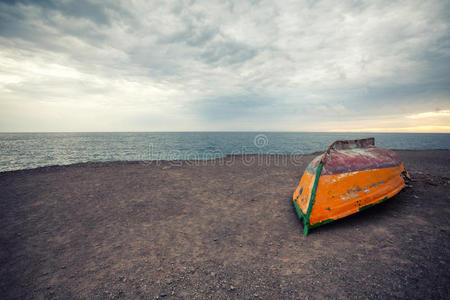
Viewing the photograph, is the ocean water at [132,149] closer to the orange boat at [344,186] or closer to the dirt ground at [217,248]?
the dirt ground at [217,248]

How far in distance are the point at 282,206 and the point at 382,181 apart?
3423 millimetres

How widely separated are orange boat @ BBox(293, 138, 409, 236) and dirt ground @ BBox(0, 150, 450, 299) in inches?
21.1

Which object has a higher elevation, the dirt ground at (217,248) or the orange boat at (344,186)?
the orange boat at (344,186)

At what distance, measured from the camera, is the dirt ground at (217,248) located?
11.3 feet

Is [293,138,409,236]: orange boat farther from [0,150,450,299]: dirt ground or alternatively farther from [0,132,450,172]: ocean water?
[0,132,450,172]: ocean water

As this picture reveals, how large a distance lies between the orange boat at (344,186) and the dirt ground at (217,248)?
0.54 m

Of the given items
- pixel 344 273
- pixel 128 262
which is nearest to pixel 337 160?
pixel 344 273

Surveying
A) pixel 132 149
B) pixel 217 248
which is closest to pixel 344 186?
pixel 217 248

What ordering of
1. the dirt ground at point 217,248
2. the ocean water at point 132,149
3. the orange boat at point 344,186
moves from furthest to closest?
the ocean water at point 132,149 < the orange boat at point 344,186 < the dirt ground at point 217,248

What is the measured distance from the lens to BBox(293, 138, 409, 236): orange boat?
5.07 m

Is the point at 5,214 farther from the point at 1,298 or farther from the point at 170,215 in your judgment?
the point at 170,215

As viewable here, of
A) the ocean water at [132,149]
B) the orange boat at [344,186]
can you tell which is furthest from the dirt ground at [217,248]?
the ocean water at [132,149]

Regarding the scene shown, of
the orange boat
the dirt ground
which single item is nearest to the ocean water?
the dirt ground

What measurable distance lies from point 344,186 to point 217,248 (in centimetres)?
408
